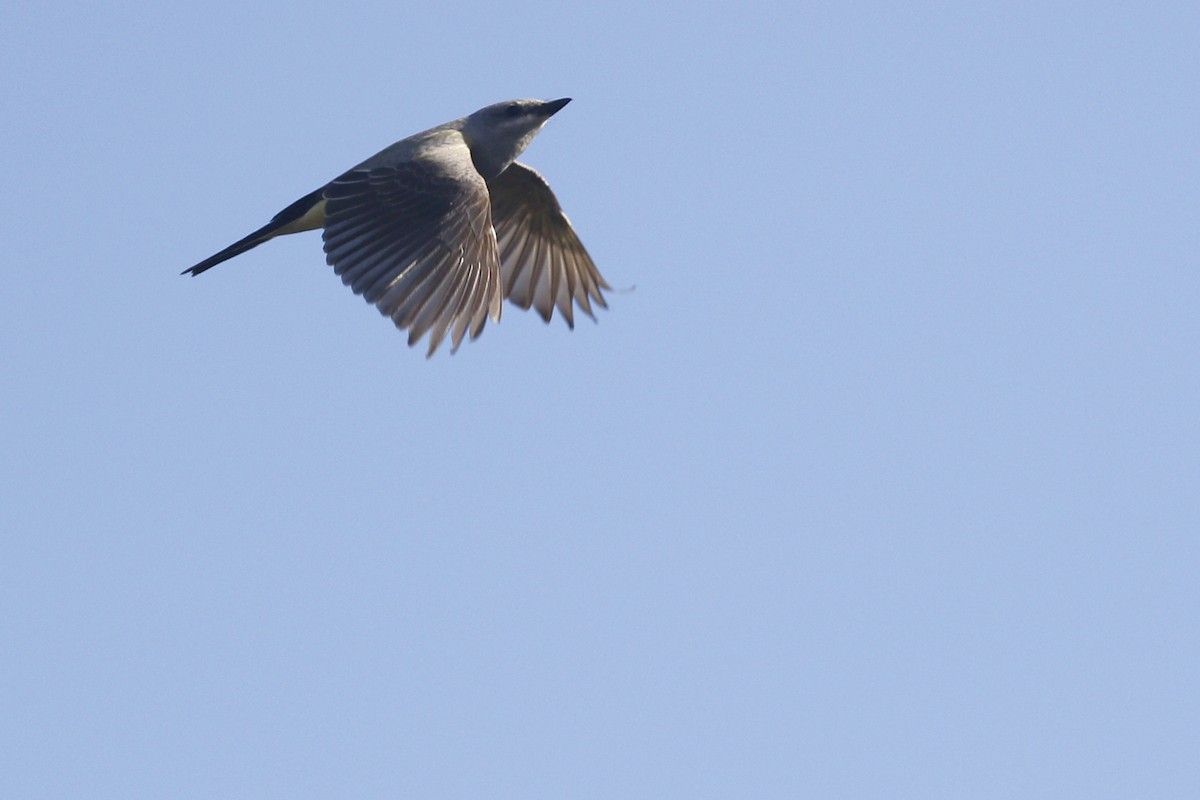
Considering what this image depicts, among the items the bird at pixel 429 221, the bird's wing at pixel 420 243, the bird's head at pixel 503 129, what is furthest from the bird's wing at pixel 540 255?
the bird's wing at pixel 420 243

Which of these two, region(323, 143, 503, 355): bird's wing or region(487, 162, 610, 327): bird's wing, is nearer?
region(323, 143, 503, 355): bird's wing

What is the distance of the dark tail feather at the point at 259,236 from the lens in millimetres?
14094

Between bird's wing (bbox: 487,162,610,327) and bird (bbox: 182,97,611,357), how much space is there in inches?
7.4

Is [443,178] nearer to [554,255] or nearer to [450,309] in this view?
[450,309]

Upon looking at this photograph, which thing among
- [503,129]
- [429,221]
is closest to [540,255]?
[503,129]

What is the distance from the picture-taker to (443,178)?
13219 mm

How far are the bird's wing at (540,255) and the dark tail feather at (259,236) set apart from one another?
76.7 inches

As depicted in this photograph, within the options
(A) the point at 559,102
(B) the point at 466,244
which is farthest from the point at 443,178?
(A) the point at 559,102

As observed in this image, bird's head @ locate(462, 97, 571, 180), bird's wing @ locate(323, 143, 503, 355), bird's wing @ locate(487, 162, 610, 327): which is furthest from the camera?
bird's wing @ locate(487, 162, 610, 327)

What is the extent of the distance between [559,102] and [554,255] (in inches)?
65.0

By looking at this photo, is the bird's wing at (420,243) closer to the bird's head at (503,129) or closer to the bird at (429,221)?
the bird at (429,221)

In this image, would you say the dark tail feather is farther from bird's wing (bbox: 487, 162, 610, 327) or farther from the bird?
bird's wing (bbox: 487, 162, 610, 327)

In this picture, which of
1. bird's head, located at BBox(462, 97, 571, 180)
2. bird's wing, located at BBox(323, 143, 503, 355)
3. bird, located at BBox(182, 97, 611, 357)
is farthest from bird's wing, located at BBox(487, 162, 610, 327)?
bird's wing, located at BBox(323, 143, 503, 355)

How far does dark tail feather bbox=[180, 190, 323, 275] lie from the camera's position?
46.2ft
